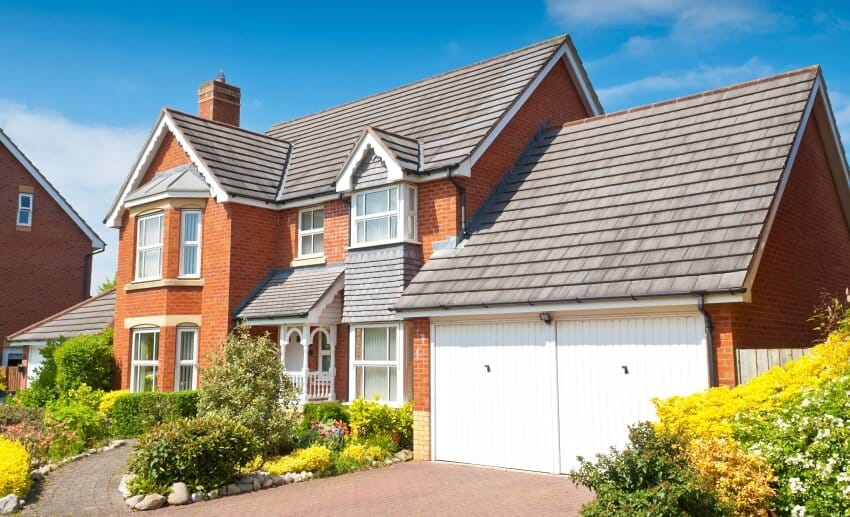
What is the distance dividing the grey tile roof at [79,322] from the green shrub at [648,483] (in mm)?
21429

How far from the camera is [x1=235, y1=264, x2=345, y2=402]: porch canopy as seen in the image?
19516 mm

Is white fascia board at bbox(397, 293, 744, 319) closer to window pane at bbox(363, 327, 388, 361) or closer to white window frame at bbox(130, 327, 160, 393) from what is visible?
window pane at bbox(363, 327, 388, 361)

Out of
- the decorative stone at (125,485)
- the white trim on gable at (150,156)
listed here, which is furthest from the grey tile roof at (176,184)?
the decorative stone at (125,485)

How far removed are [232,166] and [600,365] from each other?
45.2 ft

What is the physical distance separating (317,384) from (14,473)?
8.46m

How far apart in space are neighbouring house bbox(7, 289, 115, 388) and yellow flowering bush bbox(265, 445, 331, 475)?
13826 millimetres

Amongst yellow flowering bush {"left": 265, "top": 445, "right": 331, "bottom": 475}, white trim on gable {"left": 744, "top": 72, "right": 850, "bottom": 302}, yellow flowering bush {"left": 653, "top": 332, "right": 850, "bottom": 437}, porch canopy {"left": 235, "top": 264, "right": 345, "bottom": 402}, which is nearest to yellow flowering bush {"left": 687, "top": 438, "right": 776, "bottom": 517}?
yellow flowering bush {"left": 653, "top": 332, "right": 850, "bottom": 437}

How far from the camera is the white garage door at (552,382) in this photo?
41.6ft

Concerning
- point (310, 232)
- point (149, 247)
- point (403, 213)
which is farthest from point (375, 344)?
point (149, 247)

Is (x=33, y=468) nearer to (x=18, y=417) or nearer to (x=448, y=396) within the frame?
(x=18, y=417)

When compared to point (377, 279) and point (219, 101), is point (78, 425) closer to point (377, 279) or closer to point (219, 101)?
point (377, 279)

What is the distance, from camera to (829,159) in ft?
57.2

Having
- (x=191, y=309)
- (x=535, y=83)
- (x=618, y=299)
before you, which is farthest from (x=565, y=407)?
(x=191, y=309)

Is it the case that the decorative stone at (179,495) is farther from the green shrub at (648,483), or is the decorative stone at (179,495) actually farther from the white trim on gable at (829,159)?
the white trim on gable at (829,159)
